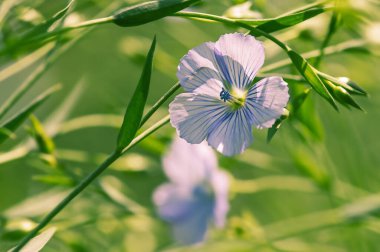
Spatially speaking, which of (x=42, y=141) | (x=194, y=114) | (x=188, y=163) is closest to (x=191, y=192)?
(x=188, y=163)

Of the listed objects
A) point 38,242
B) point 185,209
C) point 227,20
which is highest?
point 185,209

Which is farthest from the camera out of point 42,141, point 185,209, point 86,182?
point 185,209

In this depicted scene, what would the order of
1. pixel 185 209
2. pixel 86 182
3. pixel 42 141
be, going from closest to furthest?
1. pixel 86 182
2. pixel 42 141
3. pixel 185 209

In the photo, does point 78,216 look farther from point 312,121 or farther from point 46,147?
point 312,121

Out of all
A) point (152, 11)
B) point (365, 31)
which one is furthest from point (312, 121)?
point (152, 11)

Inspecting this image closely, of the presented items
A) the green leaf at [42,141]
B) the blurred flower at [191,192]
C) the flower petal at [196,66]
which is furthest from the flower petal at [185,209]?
the flower petal at [196,66]

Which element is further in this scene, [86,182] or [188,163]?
[188,163]

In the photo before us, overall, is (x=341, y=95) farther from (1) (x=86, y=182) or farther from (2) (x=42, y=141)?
(2) (x=42, y=141)

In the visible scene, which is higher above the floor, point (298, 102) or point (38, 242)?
point (298, 102)
